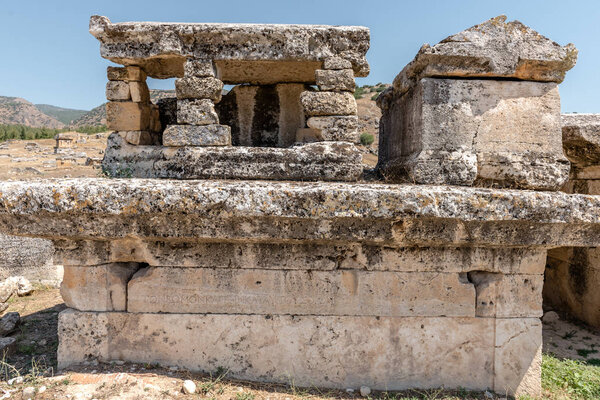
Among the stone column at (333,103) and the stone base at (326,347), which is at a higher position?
the stone column at (333,103)

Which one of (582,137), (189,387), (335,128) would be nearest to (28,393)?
(189,387)

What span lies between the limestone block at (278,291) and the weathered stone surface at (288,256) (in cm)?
6

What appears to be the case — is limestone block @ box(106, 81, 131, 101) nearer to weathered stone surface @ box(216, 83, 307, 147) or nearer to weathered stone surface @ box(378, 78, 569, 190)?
weathered stone surface @ box(216, 83, 307, 147)

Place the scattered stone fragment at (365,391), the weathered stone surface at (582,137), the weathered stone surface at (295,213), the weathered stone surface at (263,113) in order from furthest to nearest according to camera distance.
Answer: the weathered stone surface at (582,137), the weathered stone surface at (263,113), the scattered stone fragment at (365,391), the weathered stone surface at (295,213)

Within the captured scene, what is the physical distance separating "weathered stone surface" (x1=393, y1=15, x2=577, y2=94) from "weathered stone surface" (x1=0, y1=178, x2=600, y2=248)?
3.97 ft

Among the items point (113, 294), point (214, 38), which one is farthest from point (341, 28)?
point (113, 294)

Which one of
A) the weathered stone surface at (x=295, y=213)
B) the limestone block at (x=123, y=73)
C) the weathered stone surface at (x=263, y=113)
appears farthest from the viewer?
the weathered stone surface at (x=263, y=113)

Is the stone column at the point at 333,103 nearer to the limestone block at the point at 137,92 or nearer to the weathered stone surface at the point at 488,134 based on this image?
the weathered stone surface at the point at 488,134

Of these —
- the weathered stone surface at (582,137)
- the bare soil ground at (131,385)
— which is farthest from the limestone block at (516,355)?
the weathered stone surface at (582,137)

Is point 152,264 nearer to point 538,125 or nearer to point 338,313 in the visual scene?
point 338,313

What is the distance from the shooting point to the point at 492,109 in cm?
338

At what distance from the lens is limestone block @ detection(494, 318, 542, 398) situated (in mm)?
3102

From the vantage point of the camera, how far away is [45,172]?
1756 centimetres

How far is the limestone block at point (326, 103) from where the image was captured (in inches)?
138
